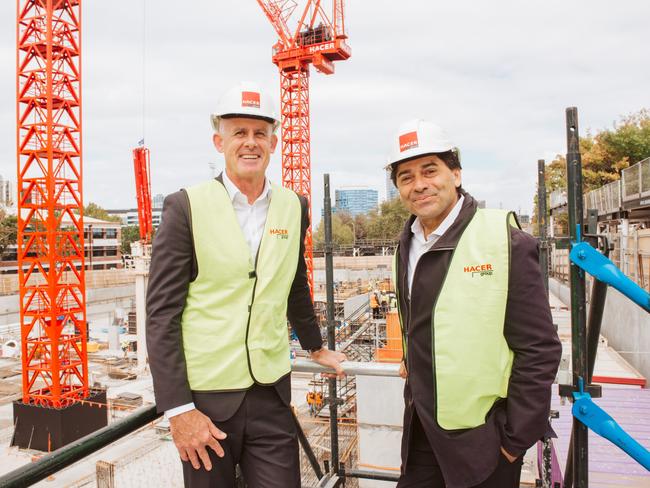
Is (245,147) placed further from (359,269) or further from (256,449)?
(359,269)

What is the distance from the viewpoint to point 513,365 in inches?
71.1

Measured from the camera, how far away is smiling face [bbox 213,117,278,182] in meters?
2.05

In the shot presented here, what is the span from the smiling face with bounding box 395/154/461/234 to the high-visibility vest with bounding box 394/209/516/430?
22 centimetres

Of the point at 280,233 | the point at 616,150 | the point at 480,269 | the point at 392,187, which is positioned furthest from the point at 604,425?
the point at 392,187

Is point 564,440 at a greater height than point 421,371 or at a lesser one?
lesser

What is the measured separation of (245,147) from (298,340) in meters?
1.21

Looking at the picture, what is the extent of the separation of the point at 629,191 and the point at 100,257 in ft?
183

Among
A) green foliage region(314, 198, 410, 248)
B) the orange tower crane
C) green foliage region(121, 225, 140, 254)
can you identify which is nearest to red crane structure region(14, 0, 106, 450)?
the orange tower crane

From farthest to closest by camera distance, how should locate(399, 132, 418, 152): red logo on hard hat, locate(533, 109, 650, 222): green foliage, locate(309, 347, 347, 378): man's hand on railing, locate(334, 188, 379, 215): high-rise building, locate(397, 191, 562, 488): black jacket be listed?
locate(334, 188, 379, 215): high-rise building, locate(533, 109, 650, 222): green foliage, locate(309, 347, 347, 378): man's hand on railing, locate(399, 132, 418, 152): red logo on hard hat, locate(397, 191, 562, 488): black jacket

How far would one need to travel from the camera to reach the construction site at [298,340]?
2.16 metres

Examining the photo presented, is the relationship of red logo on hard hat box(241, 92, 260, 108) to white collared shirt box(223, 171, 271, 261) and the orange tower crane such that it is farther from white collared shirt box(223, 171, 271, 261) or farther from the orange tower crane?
the orange tower crane

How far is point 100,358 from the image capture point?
2597 cm

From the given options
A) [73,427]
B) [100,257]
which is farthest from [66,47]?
[100,257]

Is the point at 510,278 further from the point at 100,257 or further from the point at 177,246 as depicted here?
the point at 100,257
